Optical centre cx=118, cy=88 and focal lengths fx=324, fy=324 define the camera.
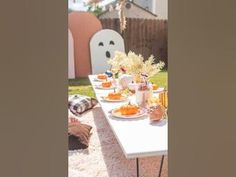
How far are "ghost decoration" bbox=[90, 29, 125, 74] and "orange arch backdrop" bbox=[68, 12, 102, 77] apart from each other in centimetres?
22

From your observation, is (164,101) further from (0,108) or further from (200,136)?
(0,108)

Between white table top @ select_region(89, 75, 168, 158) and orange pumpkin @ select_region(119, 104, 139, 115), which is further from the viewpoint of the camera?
orange pumpkin @ select_region(119, 104, 139, 115)

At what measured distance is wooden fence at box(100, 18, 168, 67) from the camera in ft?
30.3

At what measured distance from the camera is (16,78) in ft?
2.45

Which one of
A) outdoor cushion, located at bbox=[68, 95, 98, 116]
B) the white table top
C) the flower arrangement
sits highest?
the flower arrangement

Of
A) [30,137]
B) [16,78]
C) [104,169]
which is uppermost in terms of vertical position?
[16,78]

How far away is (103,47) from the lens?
811cm

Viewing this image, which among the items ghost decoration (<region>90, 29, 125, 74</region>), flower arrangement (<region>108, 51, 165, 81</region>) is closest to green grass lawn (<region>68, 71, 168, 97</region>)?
ghost decoration (<region>90, 29, 125, 74</region>)

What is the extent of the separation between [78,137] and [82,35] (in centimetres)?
539

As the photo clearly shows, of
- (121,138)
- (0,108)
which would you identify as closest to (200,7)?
(0,108)

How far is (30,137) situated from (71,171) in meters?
1.97

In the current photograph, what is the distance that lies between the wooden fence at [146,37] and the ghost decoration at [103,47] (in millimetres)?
967

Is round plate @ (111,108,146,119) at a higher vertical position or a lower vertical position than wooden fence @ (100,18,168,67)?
lower

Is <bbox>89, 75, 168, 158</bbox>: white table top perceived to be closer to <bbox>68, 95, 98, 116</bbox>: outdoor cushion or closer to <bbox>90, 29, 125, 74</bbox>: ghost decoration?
<bbox>68, 95, 98, 116</bbox>: outdoor cushion
